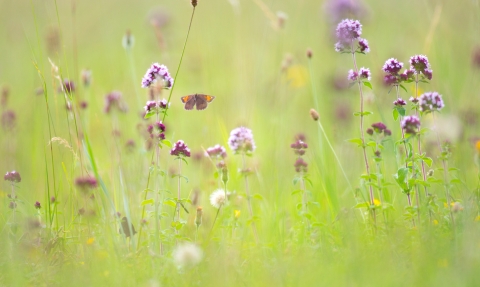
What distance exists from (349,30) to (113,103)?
82.4 inches

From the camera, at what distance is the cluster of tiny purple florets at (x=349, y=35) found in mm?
2557

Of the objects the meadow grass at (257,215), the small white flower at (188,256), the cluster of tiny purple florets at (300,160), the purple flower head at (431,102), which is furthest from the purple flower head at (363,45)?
the small white flower at (188,256)

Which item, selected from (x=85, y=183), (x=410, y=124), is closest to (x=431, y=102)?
(x=410, y=124)

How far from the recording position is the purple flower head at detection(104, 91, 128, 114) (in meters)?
4.04

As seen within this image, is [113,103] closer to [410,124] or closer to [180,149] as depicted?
[180,149]

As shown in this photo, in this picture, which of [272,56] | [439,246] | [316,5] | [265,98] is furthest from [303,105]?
[439,246]

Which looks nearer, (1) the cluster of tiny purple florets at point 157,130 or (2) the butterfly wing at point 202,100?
(1) the cluster of tiny purple florets at point 157,130

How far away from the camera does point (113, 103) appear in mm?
4055

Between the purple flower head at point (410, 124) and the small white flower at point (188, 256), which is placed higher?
the purple flower head at point (410, 124)

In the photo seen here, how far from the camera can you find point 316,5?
28.5 ft

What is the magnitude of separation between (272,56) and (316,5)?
54.5 inches

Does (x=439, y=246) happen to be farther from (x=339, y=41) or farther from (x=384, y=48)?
(x=384, y=48)

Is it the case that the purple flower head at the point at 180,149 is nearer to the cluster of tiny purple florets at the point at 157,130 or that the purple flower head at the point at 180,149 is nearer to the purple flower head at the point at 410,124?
the cluster of tiny purple florets at the point at 157,130

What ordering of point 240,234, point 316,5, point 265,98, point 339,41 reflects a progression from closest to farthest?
point 339,41
point 240,234
point 265,98
point 316,5
